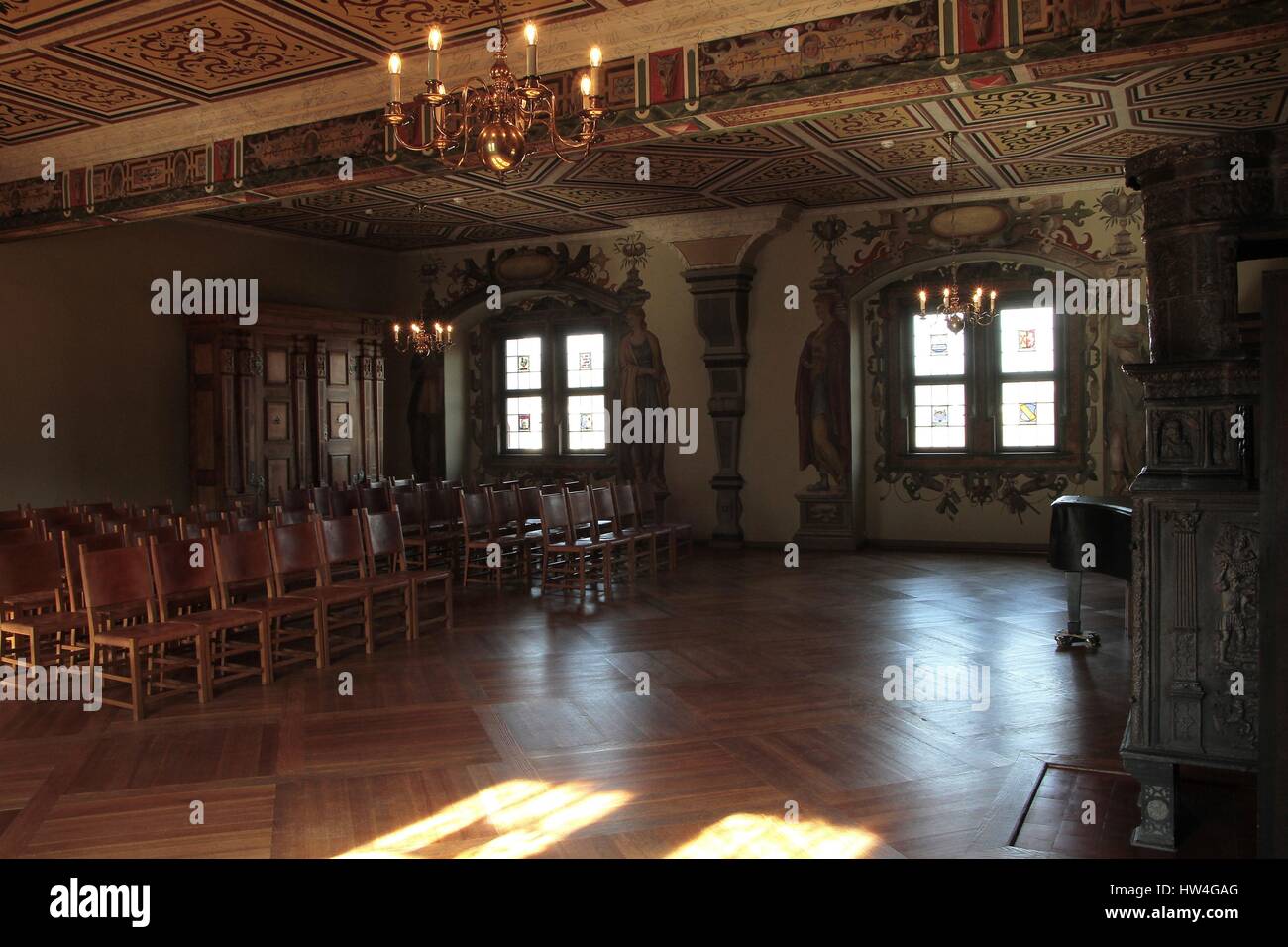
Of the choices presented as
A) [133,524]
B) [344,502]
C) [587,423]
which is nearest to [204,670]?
[133,524]

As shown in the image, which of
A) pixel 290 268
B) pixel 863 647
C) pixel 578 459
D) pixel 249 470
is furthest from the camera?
pixel 578 459

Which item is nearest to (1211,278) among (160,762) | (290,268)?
(160,762)

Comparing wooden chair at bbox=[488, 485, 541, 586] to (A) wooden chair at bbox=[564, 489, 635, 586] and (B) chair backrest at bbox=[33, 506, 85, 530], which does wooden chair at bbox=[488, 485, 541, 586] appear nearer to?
(A) wooden chair at bbox=[564, 489, 635, 586]

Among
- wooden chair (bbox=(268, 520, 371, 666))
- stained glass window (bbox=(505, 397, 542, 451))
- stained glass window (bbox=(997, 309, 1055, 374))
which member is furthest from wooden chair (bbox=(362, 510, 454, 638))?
stained glass window (bbox=(997, 309, 1055, 374))

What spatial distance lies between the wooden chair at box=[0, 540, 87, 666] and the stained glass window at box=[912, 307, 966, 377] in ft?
28.3

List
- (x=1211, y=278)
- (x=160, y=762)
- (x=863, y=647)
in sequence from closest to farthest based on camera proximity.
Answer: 1. (x=1211, y=278)
2. (x=160, y=762)
3. (x=863, y=647)

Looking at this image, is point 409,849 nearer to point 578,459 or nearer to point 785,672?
point 785,672

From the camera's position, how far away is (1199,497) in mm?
3500

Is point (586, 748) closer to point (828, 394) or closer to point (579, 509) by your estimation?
point (579, 509)

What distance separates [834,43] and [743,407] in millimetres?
6384

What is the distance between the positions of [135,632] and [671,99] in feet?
13.1

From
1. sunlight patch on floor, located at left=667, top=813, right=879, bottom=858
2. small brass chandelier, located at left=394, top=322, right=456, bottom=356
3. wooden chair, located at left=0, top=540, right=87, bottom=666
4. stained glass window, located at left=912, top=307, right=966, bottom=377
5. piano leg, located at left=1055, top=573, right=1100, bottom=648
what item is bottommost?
sunlight patch on floor, located at left=667, top=813, right=879, bottom=858

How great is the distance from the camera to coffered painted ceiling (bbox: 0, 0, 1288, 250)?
17.5 feet

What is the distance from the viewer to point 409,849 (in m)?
3.39
